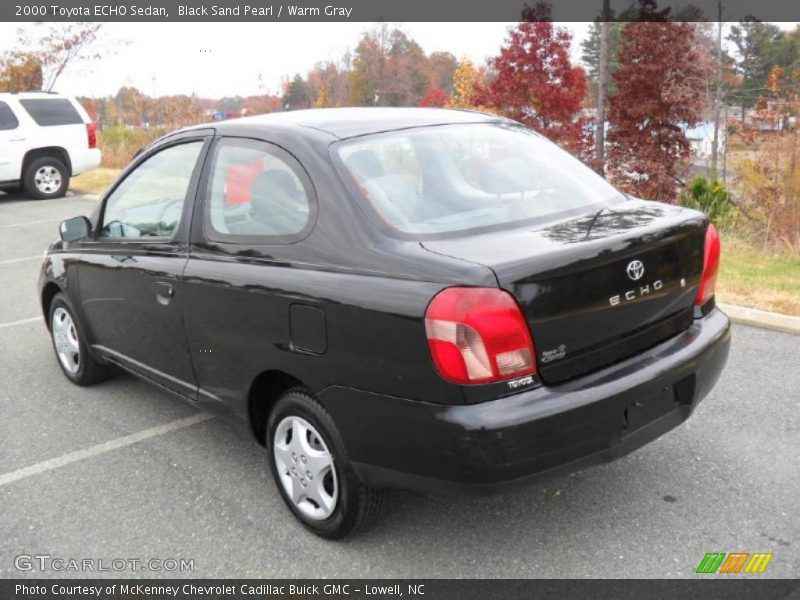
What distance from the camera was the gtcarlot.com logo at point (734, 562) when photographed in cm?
287

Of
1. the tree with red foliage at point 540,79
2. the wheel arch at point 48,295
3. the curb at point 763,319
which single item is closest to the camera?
the wheel arch at point 48,295

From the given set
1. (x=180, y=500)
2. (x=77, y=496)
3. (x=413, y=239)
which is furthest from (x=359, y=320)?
(x=77, y=496)

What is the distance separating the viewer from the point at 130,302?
13.4 feet

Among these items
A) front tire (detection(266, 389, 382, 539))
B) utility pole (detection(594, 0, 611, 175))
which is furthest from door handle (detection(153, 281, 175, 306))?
utility pole (detection(594, 0, 611, 175))

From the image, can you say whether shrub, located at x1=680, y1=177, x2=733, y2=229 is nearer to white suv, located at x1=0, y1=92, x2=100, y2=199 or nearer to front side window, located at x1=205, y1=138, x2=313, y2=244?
front side window, located at x1=205, y1=138, x2=313, y2=244

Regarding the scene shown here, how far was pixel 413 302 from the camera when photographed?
104 inches

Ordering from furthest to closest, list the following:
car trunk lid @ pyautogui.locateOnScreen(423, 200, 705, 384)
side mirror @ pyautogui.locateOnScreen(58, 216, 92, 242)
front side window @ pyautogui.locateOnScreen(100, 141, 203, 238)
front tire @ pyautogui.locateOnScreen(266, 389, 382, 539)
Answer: side mirror @ pyautogui.locateOnScreen(58, 216, 92, 242)
front side window @ pyautogui.locateOnScreen(100, 141, 203, 238)
front tire @ pyautogui.locateOnScreen(266, 389, 382, 539)
car trunk lid @ pyautogui.locateOnScreen(423, 200, 705, 384)

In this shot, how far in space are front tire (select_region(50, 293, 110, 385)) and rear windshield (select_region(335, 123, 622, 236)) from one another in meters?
2.56

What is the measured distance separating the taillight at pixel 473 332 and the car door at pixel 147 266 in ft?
5.19

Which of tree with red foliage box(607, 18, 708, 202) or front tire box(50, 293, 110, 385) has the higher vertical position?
tree with red foliage box(607, 18, 708, 202)

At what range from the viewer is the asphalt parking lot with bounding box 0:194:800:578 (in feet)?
9.91

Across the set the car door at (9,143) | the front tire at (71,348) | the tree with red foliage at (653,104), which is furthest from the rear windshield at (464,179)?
the tree with red foliage at (653,104)

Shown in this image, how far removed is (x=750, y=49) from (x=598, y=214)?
1699 inches

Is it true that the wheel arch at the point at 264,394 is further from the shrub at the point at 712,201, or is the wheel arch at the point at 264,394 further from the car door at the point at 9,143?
the car door at the point at 9,143
